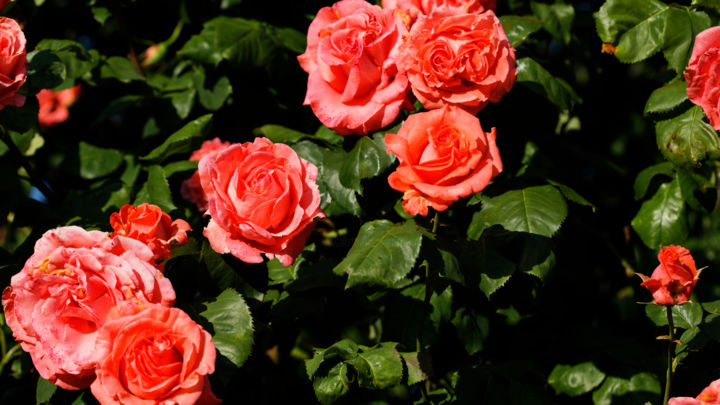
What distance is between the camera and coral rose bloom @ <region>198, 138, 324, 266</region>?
52.4 inches

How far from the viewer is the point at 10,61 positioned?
158 cm

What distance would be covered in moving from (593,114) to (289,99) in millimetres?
1097

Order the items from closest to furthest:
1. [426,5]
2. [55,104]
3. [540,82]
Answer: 1. [426,5]
2. [540,82]
3. [55,104]

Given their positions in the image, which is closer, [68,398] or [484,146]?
[484,146]

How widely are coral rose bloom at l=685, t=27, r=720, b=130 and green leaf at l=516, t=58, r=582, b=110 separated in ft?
1.03

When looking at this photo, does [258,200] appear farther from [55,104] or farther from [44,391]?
[55,104]

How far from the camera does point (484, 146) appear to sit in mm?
1332

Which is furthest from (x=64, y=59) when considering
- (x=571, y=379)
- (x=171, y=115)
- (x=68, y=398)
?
(x=571, y=379)

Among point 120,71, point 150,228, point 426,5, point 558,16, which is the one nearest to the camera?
point 150,228

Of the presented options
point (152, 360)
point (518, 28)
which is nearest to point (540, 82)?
point (518, 28)

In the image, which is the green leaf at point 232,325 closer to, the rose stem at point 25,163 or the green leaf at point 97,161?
the rose stem at point 25,163

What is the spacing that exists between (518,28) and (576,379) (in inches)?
37.4

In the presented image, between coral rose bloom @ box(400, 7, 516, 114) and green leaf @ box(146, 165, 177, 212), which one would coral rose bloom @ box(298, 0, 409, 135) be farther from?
green leaf @ box(146, 165, 177, 212)

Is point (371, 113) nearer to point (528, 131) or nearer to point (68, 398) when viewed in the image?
point (528, 131)
